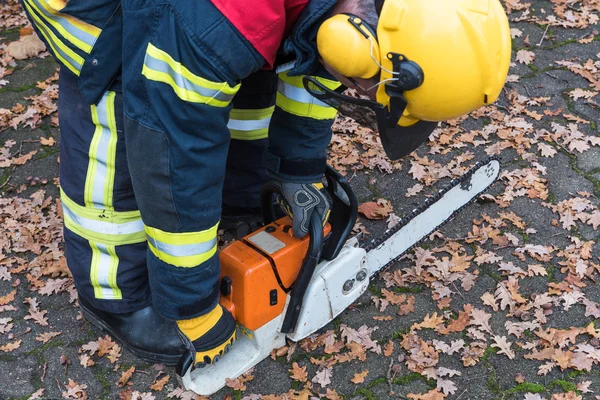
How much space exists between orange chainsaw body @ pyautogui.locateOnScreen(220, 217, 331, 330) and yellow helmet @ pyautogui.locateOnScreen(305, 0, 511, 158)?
0.93 meters

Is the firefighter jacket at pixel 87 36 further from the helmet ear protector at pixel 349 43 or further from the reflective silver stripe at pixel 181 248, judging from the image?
the helmet ear protector at pixel 349 43

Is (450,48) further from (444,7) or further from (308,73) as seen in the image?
(308,73)

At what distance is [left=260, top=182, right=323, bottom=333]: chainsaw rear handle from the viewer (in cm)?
291

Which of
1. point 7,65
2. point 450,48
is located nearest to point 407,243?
point 450,48

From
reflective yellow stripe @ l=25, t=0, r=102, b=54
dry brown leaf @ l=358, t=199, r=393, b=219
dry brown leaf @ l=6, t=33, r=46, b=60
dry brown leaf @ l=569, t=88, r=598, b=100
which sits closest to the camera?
reflective yellow stripe @ l=25, t=0, r=102, b=54

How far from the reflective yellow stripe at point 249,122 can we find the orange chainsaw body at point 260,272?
0.74m

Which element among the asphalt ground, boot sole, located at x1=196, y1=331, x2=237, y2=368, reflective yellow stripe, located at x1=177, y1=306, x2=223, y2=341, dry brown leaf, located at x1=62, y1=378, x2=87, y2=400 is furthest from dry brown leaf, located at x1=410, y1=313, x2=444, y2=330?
dry brown leaf, located at x1=62, y1=378, x2=87, y2=400

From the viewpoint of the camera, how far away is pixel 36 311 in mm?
3521

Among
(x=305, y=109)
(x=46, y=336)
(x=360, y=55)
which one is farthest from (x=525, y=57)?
(x=46, y=336)

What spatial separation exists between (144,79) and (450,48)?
1017 millimetres

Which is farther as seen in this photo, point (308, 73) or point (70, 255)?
point (70, 255)

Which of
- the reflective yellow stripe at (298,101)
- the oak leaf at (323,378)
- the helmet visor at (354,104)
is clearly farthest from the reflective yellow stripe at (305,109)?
the oak leaf at (323,378)

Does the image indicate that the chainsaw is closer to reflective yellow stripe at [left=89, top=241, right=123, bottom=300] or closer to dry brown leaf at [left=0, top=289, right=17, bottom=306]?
reflective yellow stripe at [left=89, top=241, right=123, bottom=300]

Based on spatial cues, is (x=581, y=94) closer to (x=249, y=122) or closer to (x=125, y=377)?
(x=249, y=122)
